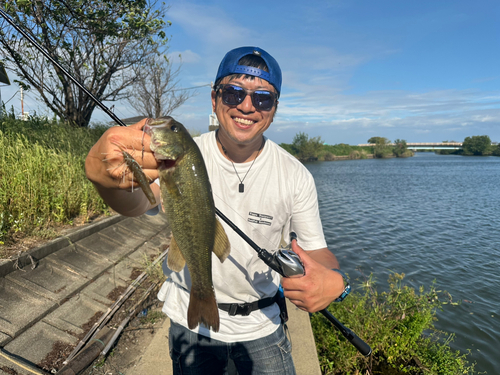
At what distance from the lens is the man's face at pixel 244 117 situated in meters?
2.79

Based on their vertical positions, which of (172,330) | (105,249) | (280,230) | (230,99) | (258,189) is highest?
(230,99)

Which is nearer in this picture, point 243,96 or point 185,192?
point 185,192

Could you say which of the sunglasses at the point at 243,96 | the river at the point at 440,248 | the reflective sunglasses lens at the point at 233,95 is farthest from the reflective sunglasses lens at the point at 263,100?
the river at the point at 440,248

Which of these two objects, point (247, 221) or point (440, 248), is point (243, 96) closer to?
point (247, 221)

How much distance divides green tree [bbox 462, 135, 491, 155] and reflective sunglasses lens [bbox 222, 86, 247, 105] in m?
133

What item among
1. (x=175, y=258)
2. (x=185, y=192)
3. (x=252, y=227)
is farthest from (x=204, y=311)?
(x=185, y=192)

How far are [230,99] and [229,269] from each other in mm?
1597

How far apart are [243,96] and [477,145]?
135183mm

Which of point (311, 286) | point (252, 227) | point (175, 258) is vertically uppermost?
point (252, 227)

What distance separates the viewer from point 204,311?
2.33 meters

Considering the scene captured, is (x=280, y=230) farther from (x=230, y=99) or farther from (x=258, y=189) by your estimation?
(x=230, y=99)

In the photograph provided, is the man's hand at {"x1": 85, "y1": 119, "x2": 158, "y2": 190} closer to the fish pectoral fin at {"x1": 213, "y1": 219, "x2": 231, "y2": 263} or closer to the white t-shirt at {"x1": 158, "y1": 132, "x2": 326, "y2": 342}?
the fish pectoral fin at {"x1": 213, "y1": 219, "x2": 231, "y2": 263}

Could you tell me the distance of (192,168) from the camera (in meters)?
2.09

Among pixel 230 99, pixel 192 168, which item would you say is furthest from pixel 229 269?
pixel 230 99
